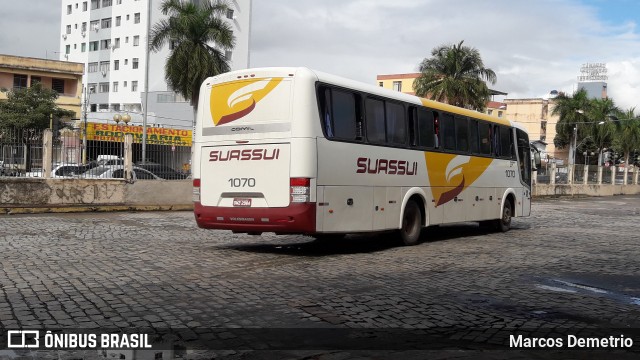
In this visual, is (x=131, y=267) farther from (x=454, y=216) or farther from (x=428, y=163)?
(x=454, y=216)

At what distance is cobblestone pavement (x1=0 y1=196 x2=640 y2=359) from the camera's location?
5.97 metres

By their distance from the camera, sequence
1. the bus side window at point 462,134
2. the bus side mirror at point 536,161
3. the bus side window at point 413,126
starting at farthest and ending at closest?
the bus side mirror at point 536,161, the bus side window at point 462,134, the bus side window at point 413,126

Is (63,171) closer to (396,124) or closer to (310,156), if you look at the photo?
(396,124)

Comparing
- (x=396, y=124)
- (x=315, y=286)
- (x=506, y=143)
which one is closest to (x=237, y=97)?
→ (x=396, y=124)

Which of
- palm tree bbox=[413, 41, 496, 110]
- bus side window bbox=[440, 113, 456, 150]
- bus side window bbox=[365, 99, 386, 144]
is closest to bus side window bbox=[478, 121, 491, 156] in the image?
bus side window bbox=[440, 113, 456, 150]

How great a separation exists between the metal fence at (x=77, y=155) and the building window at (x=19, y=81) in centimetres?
3669

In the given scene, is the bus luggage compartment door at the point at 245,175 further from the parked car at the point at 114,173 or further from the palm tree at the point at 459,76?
the palm tree at the point at 459,76

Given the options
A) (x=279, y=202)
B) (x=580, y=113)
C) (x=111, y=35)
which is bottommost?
(x=279, y=202)

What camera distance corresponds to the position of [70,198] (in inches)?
780

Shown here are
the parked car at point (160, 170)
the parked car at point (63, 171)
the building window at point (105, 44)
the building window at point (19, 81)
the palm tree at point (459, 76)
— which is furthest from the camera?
Answer: the building window at point (105, 44)

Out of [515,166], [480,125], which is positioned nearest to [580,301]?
[480,125]

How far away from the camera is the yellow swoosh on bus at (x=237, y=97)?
35.3 ft

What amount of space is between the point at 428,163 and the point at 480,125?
3.05m

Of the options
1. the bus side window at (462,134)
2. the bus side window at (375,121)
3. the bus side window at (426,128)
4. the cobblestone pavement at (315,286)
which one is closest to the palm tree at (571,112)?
the bus side window at (462,134)
